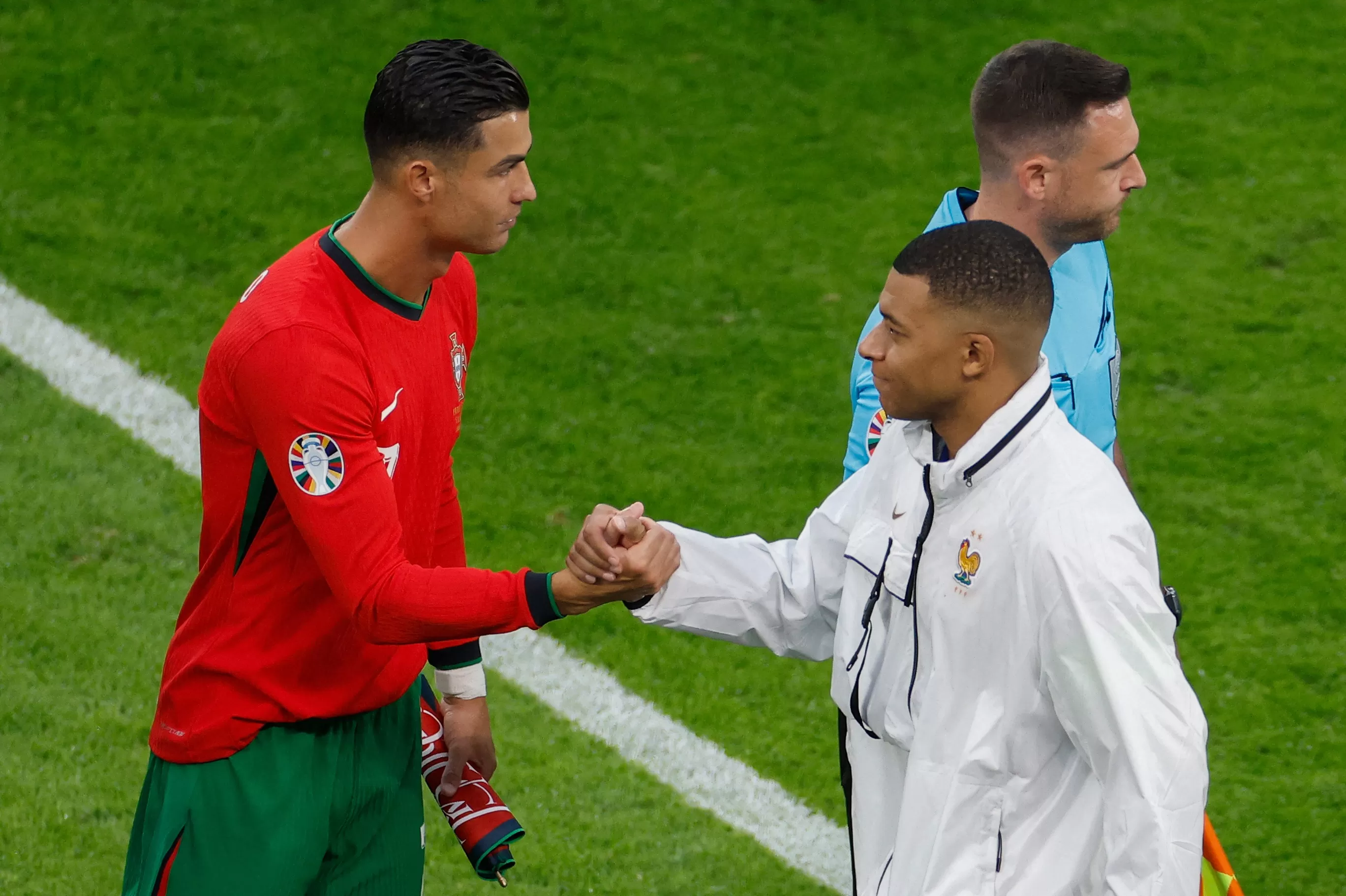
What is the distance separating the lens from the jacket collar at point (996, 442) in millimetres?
2336

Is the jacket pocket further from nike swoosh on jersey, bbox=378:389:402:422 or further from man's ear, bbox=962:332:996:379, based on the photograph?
nike swoosh on jersey, bbox=378:389:402:422

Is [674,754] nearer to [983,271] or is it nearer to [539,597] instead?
[539,597]

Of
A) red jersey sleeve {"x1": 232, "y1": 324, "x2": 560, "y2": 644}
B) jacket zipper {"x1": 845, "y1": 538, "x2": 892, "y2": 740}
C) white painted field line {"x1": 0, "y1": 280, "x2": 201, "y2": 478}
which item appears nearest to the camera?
red jersey sleeve {"x1": 232, "y1": 324, "x2": 560, "y2": 644}

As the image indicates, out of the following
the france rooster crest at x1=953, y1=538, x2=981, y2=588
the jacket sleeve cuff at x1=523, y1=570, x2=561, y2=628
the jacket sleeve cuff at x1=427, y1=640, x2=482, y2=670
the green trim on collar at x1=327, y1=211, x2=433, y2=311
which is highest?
the green trim on collar at x1=327, y1=211, x2=433, y2=311

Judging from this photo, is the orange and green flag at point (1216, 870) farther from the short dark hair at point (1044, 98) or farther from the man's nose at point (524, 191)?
the man's nose at point (524, 191)

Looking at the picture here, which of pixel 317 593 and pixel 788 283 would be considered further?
pixel 788 283

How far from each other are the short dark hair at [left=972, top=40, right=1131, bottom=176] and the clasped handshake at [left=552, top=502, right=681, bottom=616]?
1.18m

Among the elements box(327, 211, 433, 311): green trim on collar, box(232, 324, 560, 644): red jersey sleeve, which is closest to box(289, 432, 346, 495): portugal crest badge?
box(232, 324, 560, 644): red jersey sleeve

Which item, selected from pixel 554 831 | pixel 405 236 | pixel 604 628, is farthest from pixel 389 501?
pixel 604 628

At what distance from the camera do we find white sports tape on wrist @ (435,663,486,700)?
306cm

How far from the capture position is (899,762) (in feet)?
8.41

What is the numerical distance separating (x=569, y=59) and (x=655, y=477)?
9.52 feet

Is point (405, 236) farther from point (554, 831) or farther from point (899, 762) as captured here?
point (554, 831)

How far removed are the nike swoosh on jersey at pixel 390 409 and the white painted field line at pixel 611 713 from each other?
1978mm
